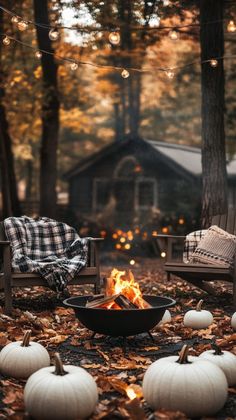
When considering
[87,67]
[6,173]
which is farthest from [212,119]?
[6,173]

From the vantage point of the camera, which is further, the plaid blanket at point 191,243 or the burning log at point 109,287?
the plaid blanket at point 191,243

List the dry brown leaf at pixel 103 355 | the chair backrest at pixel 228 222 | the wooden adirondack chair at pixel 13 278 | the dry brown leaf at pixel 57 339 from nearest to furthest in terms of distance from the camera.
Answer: the dry brown leaf at pixel 103 355 < the dry brown leaf at pixel 57 339 < the wooden adirondack chair at pixel 13 278 < the chair backrest at pixel 228 222

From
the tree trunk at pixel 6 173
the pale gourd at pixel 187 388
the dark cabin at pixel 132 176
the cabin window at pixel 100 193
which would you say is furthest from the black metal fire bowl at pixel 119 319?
the cabin window at pixel 100 193

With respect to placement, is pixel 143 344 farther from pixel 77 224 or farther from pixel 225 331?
pixel 77 224

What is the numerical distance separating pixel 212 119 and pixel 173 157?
450 inches

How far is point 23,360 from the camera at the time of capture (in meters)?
4.03

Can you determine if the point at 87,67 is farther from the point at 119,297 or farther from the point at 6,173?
the point at 119,297

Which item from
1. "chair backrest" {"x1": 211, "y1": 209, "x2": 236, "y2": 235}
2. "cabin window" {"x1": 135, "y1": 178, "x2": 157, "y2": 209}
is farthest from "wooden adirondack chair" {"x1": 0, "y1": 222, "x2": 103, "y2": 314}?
"cabin window" {"x1": 135, "y1": 178, "x2": 157, "y2": 209}

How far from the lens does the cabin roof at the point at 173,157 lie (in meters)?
20.7

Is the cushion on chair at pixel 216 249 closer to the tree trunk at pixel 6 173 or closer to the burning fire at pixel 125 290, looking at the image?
the burning fire at pixel 125 290

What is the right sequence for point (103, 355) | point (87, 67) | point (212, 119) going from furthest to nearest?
point (87, 67)
point (212, 119)
point (103, 355)

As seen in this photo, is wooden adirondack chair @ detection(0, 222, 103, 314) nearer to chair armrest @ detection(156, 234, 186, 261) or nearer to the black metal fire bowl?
chair armrest @ detection(156, 234, 186, 261)

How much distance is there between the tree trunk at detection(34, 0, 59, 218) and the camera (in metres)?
14.2

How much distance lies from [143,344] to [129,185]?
18777 millimetres
